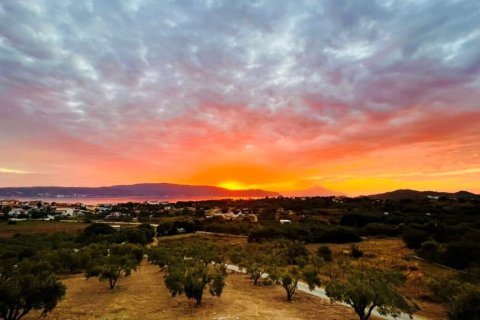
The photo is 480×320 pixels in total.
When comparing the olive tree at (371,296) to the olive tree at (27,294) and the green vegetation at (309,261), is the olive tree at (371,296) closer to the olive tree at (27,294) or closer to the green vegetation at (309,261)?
the green vegetation at (309,261)

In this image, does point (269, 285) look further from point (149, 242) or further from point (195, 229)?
point (195, 229)

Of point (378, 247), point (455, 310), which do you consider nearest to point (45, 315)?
point (455, 310)

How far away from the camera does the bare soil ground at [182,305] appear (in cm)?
2139

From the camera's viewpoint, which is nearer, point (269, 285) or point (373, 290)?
point (373, 290)

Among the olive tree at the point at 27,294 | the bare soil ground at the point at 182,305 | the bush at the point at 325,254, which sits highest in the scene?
the olive tree at the point at 27,294

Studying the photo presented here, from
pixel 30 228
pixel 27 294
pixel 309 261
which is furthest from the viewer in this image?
pixel 30 228

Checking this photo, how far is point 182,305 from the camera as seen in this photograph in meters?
23.7

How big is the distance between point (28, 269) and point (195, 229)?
69682 mm

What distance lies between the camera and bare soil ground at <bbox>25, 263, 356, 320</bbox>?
2139 centimetres

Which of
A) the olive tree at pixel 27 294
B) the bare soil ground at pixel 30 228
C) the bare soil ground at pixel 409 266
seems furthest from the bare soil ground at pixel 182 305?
the bare soil ground at pixel 30 228

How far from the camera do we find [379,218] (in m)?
90.4

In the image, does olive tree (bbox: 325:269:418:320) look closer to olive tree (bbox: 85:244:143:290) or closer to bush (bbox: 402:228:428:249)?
olive tree (bbox: 85:244:143:290)

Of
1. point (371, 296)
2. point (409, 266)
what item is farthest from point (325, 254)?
point (371, 296)

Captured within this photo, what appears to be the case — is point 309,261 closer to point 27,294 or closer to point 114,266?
point 114,266
